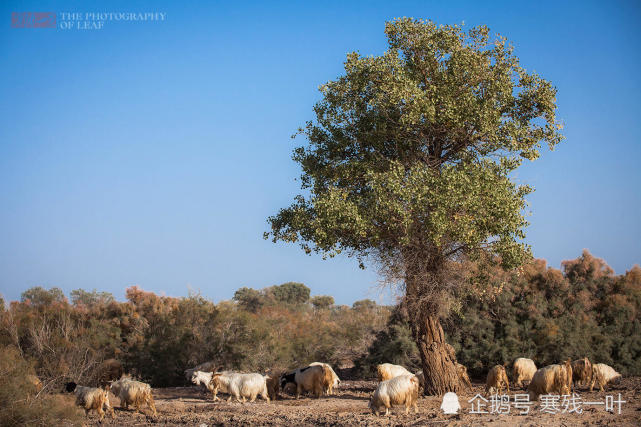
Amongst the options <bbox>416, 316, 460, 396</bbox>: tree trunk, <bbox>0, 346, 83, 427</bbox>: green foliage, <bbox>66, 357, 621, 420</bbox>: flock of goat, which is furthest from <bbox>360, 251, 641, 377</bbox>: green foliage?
<bbox>0, 346, 83, 427</bbox>: green foliage

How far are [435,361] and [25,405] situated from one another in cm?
1025

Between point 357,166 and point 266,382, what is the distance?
23.3 ft

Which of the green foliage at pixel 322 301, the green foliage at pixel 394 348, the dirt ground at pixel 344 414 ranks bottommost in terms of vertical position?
the dirt ground at pixel 344 414

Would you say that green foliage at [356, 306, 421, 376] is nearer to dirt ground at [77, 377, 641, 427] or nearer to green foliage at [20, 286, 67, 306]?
dirt ground at [77, 377, 641, 427]

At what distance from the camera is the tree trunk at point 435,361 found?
16578 millimetres

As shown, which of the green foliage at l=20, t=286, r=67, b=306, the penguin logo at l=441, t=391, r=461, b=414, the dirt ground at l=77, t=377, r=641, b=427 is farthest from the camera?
the green foliage at l=20, t=286, r=67, b=306

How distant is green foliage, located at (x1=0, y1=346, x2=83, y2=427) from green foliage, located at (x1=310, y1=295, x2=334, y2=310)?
181 ft

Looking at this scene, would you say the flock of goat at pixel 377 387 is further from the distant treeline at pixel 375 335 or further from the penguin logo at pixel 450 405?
the distant treeline at pixel 375 335

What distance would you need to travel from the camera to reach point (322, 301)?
68500 millimetres

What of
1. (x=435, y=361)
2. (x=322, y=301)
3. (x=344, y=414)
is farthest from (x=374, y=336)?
(x=322, y=301)

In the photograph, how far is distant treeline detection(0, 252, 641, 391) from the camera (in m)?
21.1

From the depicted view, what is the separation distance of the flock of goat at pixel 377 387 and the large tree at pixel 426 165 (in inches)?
83.8

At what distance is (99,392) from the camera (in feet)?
51.3

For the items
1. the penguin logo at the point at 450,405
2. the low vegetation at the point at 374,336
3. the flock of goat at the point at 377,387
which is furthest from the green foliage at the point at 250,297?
the penguin logo at the point at 450,405
